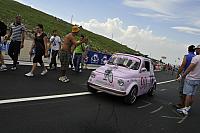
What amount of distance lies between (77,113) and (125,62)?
369cm

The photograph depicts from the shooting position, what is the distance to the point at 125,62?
10.7m

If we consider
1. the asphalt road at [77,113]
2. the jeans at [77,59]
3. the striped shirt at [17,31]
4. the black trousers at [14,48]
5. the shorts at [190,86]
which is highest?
the striped shirt at [17,31]

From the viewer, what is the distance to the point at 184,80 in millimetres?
9633

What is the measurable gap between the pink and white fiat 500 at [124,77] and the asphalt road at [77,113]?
0.37 metres

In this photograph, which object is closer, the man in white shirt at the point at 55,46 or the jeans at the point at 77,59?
the man in white shirt at the point at 55,46

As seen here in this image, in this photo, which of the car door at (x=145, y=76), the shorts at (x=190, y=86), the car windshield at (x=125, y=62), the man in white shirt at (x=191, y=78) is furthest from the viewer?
the car door at (x=145, y=76)

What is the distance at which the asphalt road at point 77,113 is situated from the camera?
6159 mm

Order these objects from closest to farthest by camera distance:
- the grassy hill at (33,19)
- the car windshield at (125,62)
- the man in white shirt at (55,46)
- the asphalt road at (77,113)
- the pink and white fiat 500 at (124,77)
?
the asphalt road at (77,113) → the pink and white fiat 500 at (124,77) → the car windshield at (125,62) → the man in white shirt at (55,46) → the grassy hill at (33,19)

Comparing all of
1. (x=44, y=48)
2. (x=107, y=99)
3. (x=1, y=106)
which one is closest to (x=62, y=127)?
(x=1, y=106)

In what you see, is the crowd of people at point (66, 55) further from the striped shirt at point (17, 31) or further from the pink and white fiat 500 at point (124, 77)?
the pink and white fiat 500 at point (124, 77)

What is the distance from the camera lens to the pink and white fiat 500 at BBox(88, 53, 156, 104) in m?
9.38

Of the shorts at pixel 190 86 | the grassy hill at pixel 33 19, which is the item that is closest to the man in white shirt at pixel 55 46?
the shorts at pixel 190 86

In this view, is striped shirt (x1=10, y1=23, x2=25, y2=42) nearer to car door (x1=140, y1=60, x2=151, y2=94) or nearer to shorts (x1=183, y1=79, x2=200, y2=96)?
car door (x1=140, y1=60, x2=151, y2=94)

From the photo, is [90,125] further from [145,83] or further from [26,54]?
[26,54]
